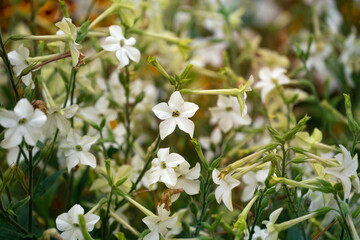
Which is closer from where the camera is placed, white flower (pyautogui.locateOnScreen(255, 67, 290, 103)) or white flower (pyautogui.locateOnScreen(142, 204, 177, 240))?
white flower (pyautogui.locateOnScreen(142, 204, 177, 240))

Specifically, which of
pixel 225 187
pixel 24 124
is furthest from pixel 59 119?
pixel 225 187

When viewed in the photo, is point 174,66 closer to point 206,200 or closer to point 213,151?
point 213,151

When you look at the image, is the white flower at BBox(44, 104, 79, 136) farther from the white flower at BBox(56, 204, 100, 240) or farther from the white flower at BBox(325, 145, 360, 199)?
the white flower at BBox(325, 145, 360, 199)

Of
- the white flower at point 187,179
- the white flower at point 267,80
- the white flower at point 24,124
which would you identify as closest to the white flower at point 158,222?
the white flower at point 187,179

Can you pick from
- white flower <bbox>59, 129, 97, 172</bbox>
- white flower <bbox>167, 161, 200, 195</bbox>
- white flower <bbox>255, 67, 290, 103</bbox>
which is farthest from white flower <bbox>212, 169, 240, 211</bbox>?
white flower <bbox>255, 67, 290, 103</bbox>

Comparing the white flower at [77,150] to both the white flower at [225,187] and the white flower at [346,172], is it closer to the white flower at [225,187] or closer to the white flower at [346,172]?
the white flower at [225,187]
